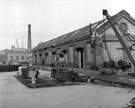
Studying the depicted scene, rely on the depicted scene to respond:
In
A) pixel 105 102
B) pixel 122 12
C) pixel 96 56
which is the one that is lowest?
pixel 105 102

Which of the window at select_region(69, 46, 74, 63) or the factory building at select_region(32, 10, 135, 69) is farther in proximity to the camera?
the window at select_region(69, 46, 74, 63)

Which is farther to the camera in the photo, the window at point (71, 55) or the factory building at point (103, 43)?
the window at point (71, 55)

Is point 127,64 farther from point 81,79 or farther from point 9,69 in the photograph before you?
point 9,69

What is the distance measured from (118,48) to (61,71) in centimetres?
948

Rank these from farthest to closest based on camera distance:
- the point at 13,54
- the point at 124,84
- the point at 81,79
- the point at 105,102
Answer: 1. the point at 13,54
2. the point at 81,79
3. the point at 124,84
4. the point at 105,102

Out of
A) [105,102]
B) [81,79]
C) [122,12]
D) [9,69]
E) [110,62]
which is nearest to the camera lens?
[105,102]

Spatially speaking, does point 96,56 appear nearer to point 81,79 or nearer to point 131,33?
point 131,33

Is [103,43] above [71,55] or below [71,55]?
above

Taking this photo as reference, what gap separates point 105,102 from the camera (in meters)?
8.26

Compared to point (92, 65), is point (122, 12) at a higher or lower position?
higher

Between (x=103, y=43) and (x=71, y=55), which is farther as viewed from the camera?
(x=71, y=55)

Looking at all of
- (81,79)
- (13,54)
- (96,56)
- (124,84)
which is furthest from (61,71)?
(13,54)

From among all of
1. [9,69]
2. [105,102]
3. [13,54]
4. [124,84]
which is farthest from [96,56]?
[13,54]

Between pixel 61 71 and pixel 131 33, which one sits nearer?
pixel 61 71
